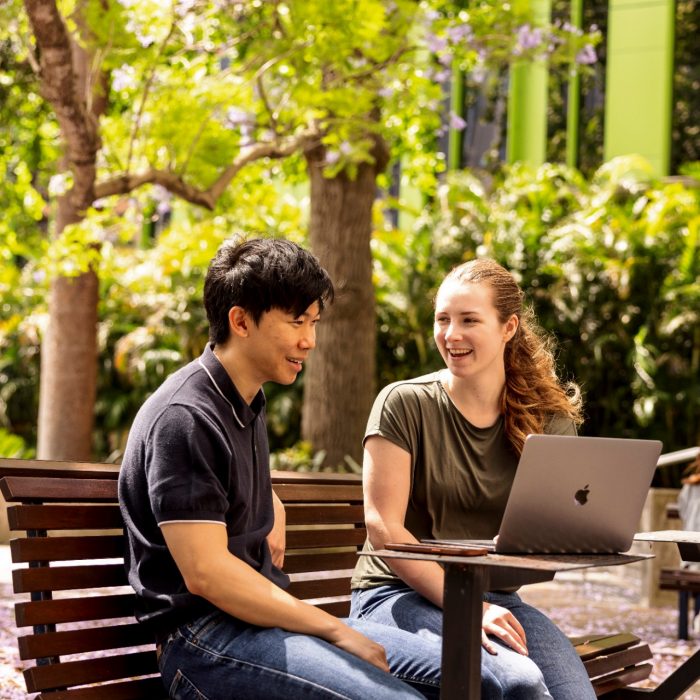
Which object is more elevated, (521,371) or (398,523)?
(521,371)

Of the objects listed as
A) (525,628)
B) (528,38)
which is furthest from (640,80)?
(525,628)

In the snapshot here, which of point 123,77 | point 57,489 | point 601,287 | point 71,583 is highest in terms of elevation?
point 123,77

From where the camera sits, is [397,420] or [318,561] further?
[318,561]

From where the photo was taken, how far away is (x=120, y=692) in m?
3.35

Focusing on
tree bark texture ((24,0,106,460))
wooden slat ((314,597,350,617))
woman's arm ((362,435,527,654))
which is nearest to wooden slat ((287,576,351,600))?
wooden slat ((314,597,350,617))

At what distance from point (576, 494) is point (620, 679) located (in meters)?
1.47

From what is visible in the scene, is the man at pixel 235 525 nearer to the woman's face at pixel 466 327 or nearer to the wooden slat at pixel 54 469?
the wooden slat at pixel 54 469

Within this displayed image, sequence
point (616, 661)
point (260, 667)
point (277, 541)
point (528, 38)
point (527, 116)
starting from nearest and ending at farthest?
point (260, 667) < point (277, 541) < point (616, 661) < point (528, 38) < point (527, 116)

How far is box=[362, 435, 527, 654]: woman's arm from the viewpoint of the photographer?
11.4 ft

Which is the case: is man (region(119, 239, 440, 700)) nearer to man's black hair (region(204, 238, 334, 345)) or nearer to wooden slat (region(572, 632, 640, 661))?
man's black hair (region(204, 238, 334, 345))

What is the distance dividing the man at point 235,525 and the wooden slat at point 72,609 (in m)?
0.16

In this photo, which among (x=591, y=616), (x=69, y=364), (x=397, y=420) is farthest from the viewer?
(x=69, y=364)

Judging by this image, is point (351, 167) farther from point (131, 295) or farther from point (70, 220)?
point (131, 295)

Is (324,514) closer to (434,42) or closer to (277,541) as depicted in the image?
(277,541)
